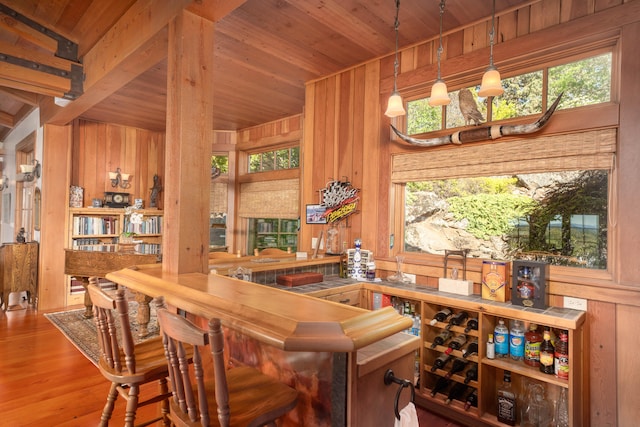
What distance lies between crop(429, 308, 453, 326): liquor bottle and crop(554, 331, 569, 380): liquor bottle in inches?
27.4

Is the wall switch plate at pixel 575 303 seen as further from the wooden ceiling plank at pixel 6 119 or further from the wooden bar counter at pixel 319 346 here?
the wooden ceiling plank at pixel 6 119

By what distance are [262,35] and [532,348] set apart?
3.02m

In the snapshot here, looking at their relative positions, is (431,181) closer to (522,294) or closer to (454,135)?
(454,135)

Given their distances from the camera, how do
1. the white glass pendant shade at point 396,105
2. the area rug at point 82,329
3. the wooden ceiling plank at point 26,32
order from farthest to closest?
the area rug at point 82,329, the wooden ceiling plank at point 26,32, the white glass pendant shade at point 396,105

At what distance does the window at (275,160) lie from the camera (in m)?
5.32

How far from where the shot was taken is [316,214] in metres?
3.79

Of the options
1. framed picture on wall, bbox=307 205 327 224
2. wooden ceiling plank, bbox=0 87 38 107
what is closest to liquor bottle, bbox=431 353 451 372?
framed picture on wall, bbox=307 205 327 224

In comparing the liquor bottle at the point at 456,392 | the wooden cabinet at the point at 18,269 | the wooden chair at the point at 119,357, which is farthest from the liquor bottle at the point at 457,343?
the wooden cabinet at the point at 18,269

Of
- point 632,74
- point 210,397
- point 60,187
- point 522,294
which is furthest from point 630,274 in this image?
point 60,187

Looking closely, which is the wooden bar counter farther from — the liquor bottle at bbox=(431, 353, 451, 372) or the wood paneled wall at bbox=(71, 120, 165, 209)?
the wood paneled wall at bbox=(71, 120, 165, 209)

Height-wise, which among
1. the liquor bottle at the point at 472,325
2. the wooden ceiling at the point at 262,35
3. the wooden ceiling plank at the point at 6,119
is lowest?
the liquor bottle at the point at 472,325

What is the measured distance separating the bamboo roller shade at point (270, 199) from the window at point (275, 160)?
0.23 meters

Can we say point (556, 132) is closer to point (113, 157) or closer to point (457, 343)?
point (457, 343)

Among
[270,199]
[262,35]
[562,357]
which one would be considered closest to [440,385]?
[562,357]
